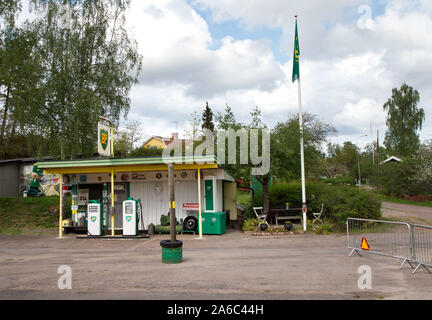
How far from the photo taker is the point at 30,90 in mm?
18219

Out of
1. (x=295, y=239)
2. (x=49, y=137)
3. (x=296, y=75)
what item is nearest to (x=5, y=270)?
(x=295, y=239)

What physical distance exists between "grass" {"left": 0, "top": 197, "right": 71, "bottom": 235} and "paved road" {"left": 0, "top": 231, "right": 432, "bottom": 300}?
5.51 meters

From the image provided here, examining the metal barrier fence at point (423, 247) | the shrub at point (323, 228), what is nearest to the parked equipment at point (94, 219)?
the shrub at point (323, 228)

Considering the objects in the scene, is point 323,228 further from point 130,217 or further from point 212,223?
point 130,217

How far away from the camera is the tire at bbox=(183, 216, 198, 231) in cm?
1500

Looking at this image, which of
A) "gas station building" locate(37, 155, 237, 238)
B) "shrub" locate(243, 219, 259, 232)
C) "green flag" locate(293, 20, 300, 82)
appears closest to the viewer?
"gas station building" locate(37, 155, 237, 238)

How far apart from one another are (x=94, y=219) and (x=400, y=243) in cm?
1158

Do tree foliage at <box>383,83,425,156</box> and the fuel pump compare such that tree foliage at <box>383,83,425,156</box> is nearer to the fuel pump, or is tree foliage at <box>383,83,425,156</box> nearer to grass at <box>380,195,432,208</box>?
grass at <box>380,195,432,208</box>

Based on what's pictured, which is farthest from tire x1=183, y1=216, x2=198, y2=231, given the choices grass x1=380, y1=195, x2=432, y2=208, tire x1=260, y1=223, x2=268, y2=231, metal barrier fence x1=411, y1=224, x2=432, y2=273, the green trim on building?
grass x1=380, y1=195, x2=432, y2=208

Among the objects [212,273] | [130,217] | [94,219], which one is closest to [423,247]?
[212,273]

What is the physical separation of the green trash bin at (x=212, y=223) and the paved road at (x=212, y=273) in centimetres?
220

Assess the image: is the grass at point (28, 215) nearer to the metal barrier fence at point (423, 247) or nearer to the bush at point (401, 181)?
the metal barrier fence at point (423, 247)
